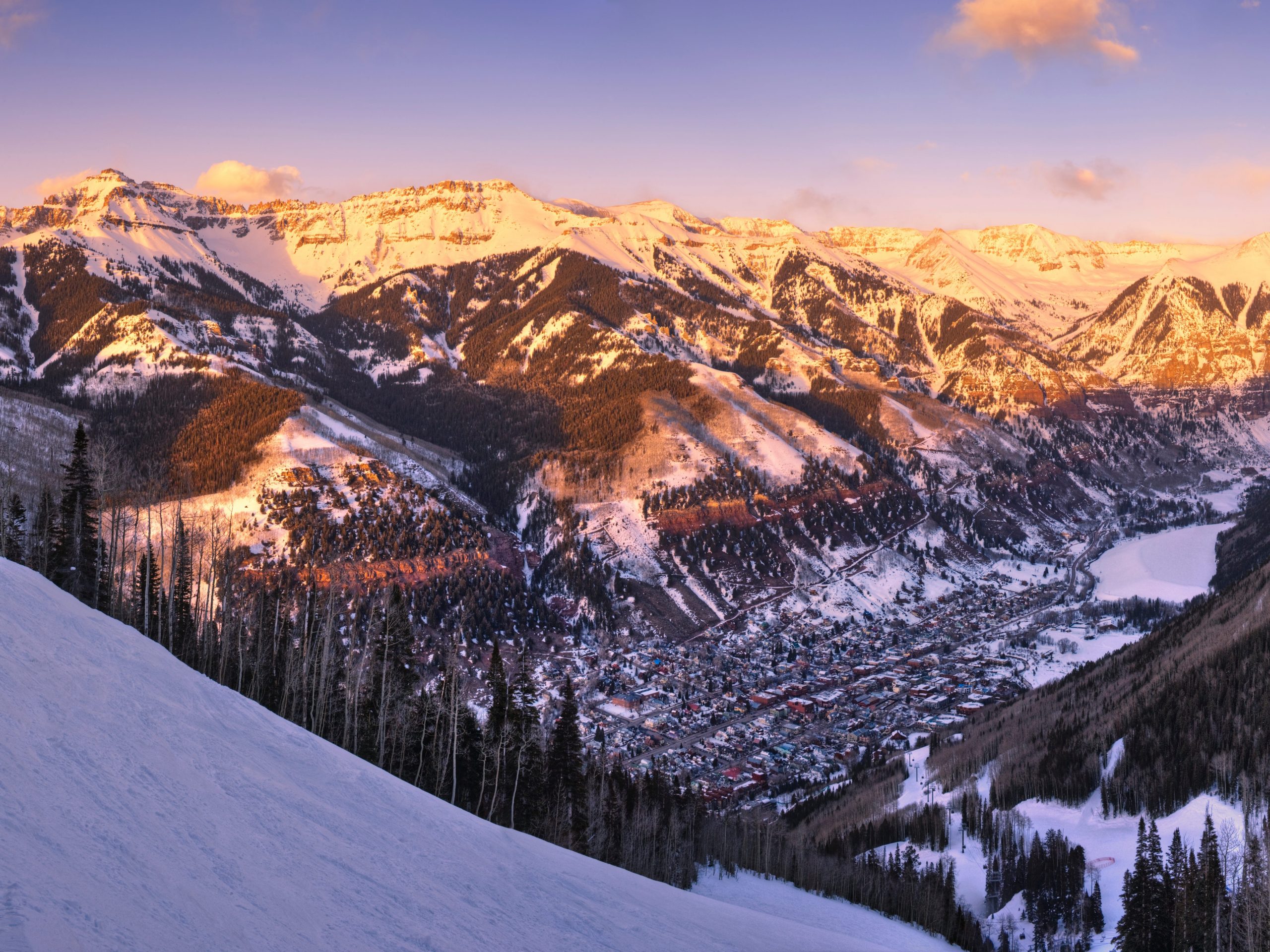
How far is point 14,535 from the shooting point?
62.7m

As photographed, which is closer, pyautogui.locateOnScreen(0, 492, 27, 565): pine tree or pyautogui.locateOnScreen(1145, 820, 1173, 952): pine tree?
pyautogui.locateOnScreen(1145, 820, 1173, 952): pine tree

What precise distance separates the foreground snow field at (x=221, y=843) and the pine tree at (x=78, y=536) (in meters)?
29.2

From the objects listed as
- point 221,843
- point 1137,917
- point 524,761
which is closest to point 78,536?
point 524,761

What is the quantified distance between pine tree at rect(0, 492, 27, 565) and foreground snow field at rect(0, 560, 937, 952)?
36.8 m

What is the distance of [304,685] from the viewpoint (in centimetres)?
5575

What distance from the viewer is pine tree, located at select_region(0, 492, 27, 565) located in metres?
59.8

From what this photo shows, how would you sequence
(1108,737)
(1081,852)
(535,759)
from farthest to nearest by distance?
(1108,737) < (1081,852) < (535,759)

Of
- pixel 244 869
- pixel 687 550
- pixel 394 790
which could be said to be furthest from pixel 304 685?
pixel 687 550

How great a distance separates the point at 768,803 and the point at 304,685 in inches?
2404

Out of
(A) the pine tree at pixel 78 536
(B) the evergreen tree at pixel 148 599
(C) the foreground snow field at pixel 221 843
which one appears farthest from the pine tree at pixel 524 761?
(A) the pine tree at pixel 78 536

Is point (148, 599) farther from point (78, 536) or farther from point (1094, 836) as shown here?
point (1094, 836)

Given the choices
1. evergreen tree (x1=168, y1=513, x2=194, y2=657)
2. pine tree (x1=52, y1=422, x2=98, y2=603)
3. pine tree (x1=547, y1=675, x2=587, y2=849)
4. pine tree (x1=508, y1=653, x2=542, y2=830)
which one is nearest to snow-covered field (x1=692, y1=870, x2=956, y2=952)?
pine tree (x1=547, y1=675, x2=587, y2=849)

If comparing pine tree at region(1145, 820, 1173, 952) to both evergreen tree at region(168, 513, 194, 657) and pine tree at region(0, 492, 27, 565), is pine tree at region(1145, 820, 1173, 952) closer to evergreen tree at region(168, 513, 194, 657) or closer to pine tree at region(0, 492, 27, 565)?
evergreen tree at region(168, 513, 194, 657)

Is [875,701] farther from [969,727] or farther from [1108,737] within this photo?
[1108,737]
